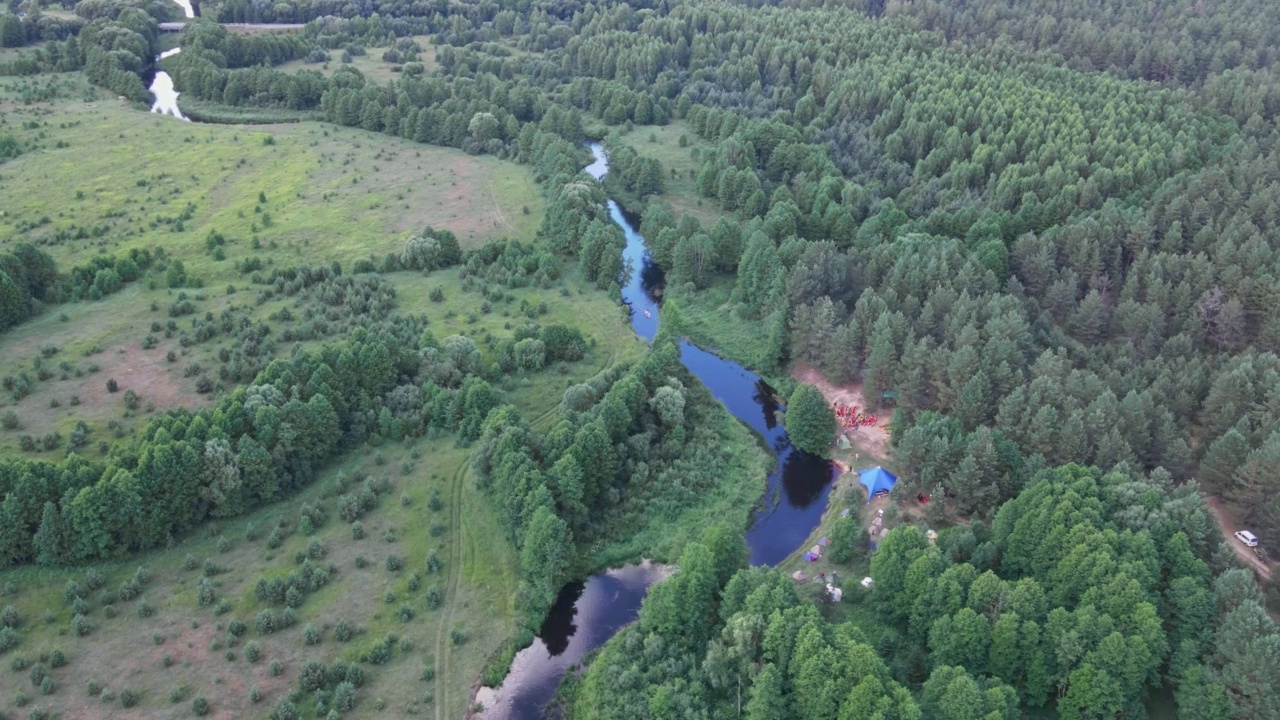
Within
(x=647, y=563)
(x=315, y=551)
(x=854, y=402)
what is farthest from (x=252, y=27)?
(x=647, y=563)

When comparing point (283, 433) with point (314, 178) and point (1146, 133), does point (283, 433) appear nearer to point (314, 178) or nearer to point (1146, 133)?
point (314, 178)

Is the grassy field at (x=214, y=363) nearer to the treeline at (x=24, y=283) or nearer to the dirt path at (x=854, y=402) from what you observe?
the treeline at (x=24, y=283)

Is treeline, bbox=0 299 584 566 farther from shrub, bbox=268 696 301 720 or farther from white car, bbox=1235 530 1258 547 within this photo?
white car, bbox=1235 530 1258 547

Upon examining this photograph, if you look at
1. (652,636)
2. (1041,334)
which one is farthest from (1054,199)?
(652,636)

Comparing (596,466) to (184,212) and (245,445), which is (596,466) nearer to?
(245,445)

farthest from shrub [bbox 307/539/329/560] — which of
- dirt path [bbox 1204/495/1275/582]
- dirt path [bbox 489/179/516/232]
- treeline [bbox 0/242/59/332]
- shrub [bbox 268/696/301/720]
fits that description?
dirt path [bbox 1204/495/1275/582]

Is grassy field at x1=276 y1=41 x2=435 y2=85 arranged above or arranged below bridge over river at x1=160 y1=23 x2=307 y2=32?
above
